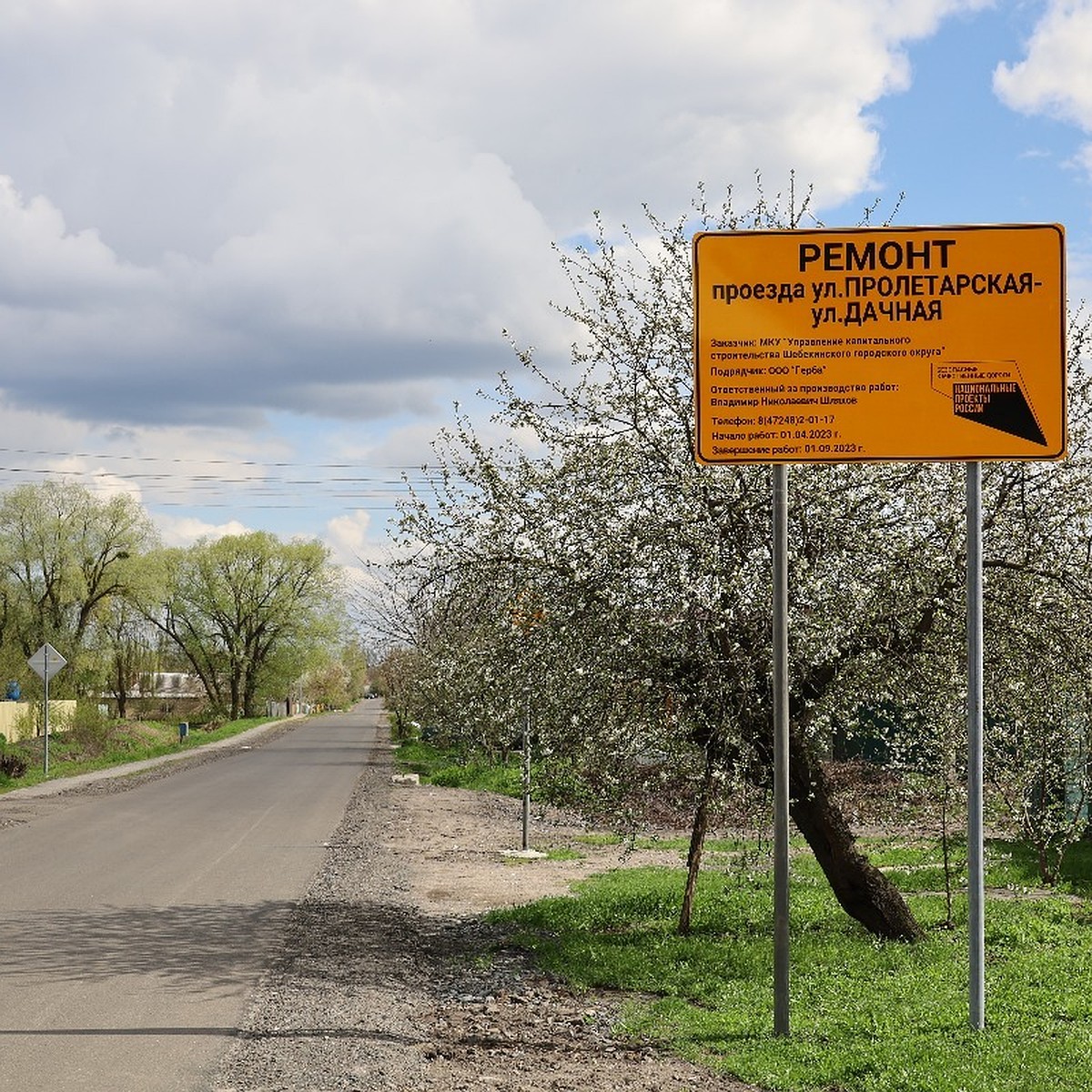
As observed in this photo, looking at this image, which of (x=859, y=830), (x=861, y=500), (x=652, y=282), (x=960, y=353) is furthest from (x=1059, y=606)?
(x=859, y=830)

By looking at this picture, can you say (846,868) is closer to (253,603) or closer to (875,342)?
(875,342)

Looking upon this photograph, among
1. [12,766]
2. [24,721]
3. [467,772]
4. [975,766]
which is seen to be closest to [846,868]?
[975,766]

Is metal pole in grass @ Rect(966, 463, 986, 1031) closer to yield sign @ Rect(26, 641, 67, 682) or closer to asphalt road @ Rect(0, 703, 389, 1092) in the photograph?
asphalt road @ Rect(0, 703, 389, 1092)

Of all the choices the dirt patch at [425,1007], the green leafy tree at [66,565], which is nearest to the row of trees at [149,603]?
the green leafy tree at [66,565]

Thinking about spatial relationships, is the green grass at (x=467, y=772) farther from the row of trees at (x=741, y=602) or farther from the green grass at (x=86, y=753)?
the row of trees at (x=741, y=602)

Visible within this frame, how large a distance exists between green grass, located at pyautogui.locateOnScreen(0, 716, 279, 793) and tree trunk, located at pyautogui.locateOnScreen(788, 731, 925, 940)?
65.3 feet

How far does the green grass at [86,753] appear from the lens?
94.8ft

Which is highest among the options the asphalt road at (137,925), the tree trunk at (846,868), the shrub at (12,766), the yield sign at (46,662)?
the yield sign at (46,662)

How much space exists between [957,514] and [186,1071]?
225 inches

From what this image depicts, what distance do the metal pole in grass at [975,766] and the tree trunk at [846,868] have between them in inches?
101

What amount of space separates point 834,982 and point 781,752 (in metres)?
2.22

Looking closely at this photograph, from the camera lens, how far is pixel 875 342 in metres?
6.86

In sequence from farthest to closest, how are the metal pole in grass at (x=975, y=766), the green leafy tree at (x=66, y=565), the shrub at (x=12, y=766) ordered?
the green leafy tree at (x=66, y=565), the shrub at (x=12, y=766), the metal pole in grass at (x=975, y=766)

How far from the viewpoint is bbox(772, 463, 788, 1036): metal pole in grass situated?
21.9 feet
